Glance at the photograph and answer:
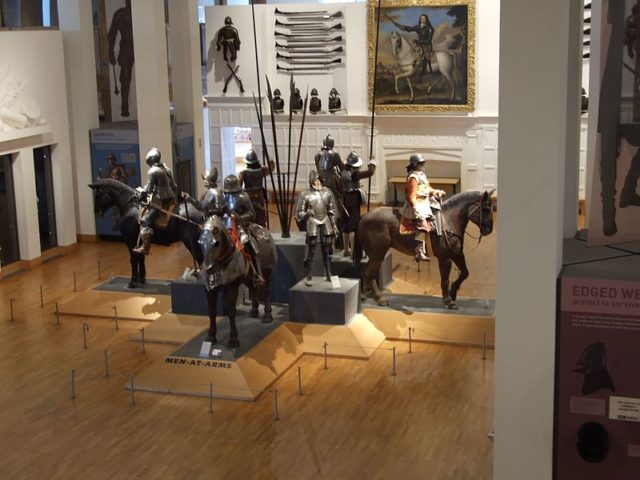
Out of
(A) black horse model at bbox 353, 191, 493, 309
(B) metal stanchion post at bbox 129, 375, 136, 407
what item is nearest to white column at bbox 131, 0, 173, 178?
(A) black horse model at bbox 353, 191, 493, 309

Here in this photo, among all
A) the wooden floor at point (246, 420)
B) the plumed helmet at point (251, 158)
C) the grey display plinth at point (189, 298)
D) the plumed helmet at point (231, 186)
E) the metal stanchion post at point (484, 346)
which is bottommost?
the wooden floor at point (246, 420)

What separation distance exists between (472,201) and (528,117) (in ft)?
26.4

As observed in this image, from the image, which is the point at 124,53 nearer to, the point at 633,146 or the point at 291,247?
the point at 291,247

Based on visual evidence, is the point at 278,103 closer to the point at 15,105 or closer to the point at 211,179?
the point at 15,105

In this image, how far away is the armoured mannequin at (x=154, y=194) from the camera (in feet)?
53.2

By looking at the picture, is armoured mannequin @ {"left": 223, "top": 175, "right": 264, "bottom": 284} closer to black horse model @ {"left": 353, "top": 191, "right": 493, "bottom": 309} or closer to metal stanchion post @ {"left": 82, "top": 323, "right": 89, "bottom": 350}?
black horse model @ {"left": 353, "top": 191, "right": 493, "bottom": 309}

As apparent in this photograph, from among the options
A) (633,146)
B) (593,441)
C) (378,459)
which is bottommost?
(378,459)

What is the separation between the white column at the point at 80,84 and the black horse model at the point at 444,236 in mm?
8748

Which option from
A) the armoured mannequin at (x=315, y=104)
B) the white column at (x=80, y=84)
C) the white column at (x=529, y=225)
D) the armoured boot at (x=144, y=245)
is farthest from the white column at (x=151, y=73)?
the white column at (x=529, y=225)

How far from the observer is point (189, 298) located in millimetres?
15398

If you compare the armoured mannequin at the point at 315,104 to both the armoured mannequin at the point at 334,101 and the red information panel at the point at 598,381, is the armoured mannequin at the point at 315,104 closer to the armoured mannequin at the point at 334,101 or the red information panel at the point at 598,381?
the armoured mannequin at the point at 334,101

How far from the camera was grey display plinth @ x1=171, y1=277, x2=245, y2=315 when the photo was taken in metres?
15.3

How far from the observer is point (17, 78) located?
19891mm

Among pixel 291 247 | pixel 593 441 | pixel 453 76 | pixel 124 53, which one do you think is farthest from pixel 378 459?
pixel 124 53
